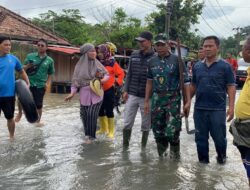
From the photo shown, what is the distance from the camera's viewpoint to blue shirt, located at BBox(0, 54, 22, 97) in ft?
22.1

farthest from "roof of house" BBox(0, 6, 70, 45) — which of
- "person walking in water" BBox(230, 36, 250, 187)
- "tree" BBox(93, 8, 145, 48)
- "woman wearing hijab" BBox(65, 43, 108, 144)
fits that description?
"person walking in water" BBox(230, 36, 250, 187)

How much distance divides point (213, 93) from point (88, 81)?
2.51 m

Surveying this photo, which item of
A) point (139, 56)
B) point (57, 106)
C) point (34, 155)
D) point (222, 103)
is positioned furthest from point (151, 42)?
point (57, 106)

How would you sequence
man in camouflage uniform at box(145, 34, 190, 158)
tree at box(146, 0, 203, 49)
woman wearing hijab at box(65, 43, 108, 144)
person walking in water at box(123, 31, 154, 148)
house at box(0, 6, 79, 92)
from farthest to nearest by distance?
tree at box(146, 0, 203, 49), house at box(0, 6, 79, 92), woman wearing hijab at box(65, 43, 108, 144), person walking in water at box(123, 31, 154, 148), man in camouflage uniform at box(145, 34, 190, 158)

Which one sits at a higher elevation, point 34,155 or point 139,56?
point 139,56

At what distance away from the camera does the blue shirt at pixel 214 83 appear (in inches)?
208

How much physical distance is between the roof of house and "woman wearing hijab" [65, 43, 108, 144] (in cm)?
1343

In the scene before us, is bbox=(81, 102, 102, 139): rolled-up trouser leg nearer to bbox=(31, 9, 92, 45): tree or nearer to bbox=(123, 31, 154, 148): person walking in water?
bbox=(123, 31, 154, 148): person walking in water

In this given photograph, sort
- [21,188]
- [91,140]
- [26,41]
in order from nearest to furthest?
[21,188], [91,140], [26,41]

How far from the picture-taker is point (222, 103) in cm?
537

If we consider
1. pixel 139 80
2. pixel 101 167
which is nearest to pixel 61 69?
pixel 139 80

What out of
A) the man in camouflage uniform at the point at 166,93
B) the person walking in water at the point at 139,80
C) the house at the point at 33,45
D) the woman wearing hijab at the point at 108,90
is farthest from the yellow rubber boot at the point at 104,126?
the house at the point at 33,45

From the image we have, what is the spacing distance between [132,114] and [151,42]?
1172 mm

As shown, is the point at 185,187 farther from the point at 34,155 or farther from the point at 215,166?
the point at 34,155
